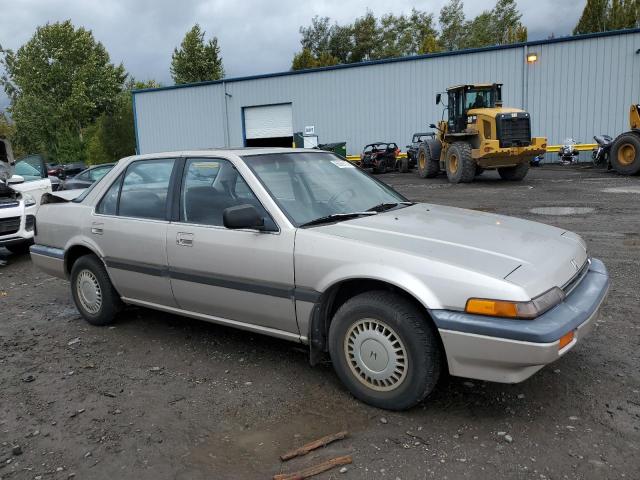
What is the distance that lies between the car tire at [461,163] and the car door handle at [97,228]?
12704 mm

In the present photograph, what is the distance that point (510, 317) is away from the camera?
260 centimetres

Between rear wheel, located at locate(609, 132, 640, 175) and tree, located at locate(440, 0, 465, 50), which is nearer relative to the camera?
rear wheel, located at locate(609, 132, 640, 175)

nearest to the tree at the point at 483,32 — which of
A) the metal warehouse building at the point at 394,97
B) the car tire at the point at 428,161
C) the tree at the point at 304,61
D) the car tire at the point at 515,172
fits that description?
the tree at the point at 304,61

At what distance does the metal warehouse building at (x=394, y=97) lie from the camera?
2223 centimetres

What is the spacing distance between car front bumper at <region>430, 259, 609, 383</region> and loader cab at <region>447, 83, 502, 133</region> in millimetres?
14238

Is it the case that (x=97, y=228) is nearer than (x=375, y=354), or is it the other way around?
(x=375, y=354)

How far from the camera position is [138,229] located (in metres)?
4.15

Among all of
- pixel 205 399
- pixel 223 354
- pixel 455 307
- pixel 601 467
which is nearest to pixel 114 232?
pixel 223 354

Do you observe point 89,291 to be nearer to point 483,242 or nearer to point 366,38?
point 483,242

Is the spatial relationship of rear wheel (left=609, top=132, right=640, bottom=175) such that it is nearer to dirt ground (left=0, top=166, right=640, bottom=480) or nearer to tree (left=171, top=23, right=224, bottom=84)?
dirt ground (left=0, top=166, right=640, bottom=480)

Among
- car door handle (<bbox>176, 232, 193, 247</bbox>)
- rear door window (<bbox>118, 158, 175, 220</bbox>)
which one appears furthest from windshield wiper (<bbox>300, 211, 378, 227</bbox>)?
rear door window (<bbox>118, 158, 175, 220</bbox>)

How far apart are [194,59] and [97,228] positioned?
44118mm

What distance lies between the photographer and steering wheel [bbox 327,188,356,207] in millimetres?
3769

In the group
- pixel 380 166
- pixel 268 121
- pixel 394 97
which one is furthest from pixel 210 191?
pixel 268 121
